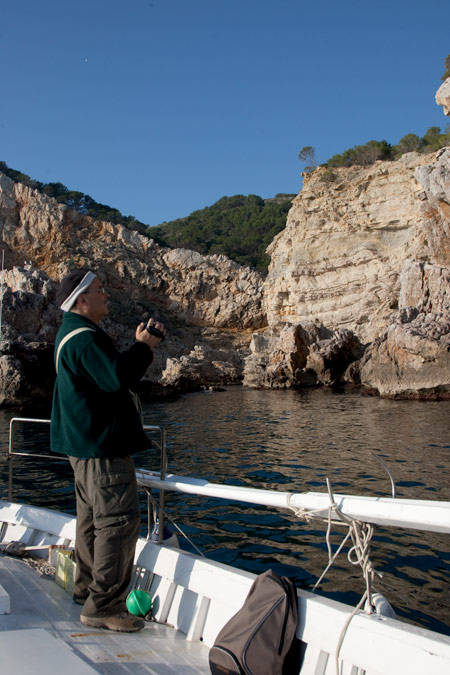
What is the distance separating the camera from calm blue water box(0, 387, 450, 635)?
428 cm

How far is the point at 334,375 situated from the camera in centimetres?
2980

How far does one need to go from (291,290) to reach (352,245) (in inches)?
236

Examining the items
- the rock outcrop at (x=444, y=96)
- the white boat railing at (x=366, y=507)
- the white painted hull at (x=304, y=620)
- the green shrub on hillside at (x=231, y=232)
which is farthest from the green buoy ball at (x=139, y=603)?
the green shrub on hillside at (x=231, y=232)

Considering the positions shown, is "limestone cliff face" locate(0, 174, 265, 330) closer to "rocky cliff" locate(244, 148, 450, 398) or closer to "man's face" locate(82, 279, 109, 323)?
"rocky cliff" locate(244, 148, 450, 398)

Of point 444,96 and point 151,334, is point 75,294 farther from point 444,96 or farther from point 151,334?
point 444,96

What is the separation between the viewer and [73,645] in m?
2.12

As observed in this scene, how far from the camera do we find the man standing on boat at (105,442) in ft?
7.76

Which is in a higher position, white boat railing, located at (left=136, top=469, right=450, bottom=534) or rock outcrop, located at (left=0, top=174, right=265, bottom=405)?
rock outcrop, located at (left=0, top=174, right=265, bottom=405)

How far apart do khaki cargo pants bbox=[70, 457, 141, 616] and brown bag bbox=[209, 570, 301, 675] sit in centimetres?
61

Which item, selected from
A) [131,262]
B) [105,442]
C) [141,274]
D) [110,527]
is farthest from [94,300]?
[131,262]

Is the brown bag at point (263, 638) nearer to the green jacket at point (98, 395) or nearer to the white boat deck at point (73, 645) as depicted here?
the white boat deck at point (73, 645)

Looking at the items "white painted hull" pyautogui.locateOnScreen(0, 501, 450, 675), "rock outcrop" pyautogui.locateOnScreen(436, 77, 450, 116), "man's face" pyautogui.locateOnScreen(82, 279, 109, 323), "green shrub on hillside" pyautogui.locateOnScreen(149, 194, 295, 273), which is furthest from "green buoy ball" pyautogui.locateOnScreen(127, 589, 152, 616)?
"green shrub on hillside" pyautogui.locateOnScreen(149, 194, 295, 273)

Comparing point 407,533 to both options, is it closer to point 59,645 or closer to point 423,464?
point 423,464

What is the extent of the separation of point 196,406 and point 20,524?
703 inches
